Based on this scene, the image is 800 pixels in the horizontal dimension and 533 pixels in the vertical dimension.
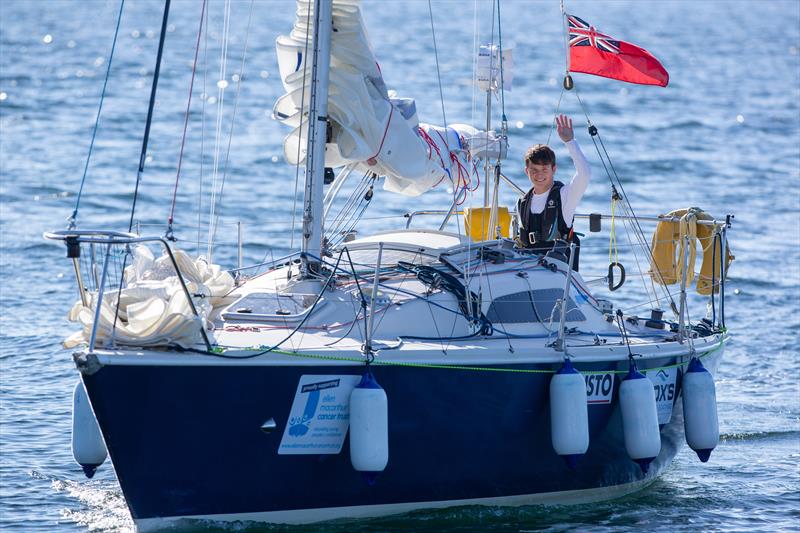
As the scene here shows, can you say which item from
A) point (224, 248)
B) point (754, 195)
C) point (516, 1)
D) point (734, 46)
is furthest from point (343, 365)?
point (516, 1)

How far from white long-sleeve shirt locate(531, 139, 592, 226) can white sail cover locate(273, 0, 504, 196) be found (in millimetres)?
683

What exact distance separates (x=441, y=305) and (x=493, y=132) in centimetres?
272

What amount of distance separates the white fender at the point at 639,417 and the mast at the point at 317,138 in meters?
2.62

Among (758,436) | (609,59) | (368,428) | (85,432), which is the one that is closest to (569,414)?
(368,428)

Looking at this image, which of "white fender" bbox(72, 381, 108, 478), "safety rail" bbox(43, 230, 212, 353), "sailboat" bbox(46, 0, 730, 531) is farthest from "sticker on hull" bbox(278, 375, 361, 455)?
"white fender" bbox(72, 381, 108, 478)

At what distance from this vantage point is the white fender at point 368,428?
9.39 metres

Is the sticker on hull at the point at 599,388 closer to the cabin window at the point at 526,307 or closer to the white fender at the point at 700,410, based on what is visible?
the cabin window at the point at 526,307

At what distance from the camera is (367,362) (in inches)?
378

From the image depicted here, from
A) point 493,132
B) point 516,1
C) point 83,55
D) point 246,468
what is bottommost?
point 246,468

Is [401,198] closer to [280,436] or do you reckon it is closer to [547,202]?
[547,202]

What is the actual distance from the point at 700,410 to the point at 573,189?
2090 mm

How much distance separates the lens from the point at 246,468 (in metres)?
9.61

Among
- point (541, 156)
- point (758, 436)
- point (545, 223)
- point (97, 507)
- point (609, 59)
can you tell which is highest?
point (609, 59)

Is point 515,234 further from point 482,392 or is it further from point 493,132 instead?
point 482,392
